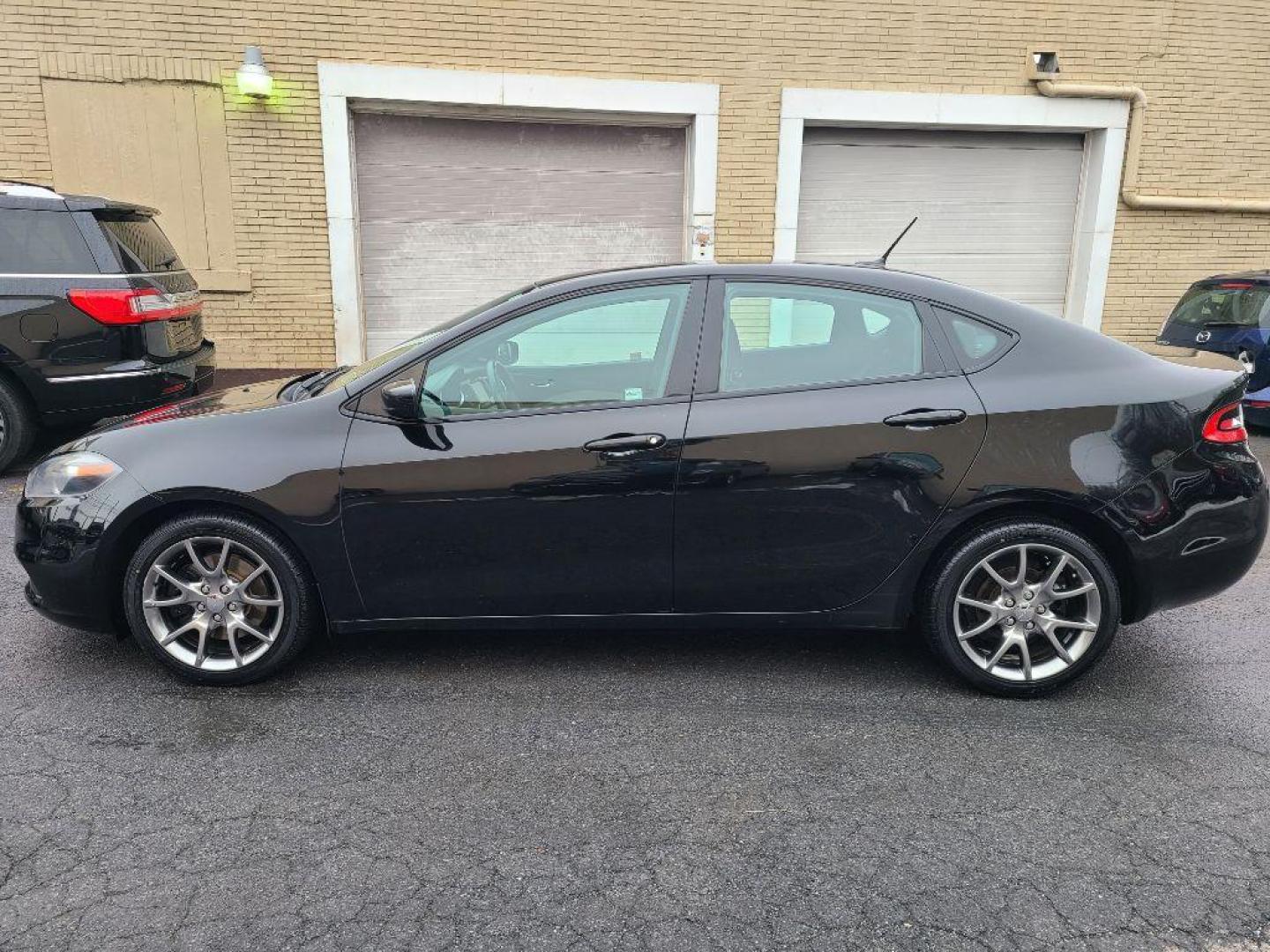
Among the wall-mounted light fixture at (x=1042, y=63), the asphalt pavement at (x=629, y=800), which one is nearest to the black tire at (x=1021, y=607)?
the asphalt pavement at (x=629, y=800)

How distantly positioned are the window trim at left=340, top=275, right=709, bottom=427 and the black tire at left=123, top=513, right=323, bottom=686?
0.57 metres

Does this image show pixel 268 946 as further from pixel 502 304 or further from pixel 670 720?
pixel 502 304

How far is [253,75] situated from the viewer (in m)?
8.99

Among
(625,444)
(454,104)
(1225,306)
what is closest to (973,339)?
(625,444)

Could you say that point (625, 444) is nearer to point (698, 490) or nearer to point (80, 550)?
point (698, 490)

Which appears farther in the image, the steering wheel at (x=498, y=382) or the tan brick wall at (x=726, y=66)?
the tan brick wall at (x=726, y=66)

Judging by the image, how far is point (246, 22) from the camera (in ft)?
30.2

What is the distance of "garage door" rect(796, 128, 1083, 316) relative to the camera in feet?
34.9

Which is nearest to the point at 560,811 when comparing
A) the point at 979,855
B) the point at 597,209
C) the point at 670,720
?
the point at 670,720

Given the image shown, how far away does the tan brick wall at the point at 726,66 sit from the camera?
9.15 m

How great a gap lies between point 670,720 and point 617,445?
0.97 m

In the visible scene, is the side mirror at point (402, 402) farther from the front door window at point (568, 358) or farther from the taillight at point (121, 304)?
the taillight at point (121, 304)

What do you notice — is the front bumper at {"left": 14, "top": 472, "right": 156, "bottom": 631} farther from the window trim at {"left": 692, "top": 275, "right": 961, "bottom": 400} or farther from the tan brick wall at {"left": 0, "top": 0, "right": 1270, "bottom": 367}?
the tan brick wall at {"left": 0, "top": 0, "right": 1270, "bottom": 367}

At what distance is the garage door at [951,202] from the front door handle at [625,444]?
7.87 m
